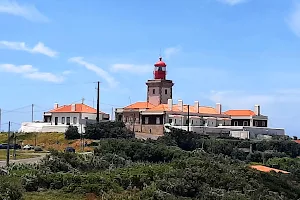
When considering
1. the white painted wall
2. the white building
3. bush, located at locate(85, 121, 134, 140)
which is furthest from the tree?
the white painted wall

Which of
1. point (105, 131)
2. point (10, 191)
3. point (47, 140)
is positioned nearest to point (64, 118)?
point (47, 140)

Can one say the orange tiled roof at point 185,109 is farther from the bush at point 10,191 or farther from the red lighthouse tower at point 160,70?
the bush at point 10,191

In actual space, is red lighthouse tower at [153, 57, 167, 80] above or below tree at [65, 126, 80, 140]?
→ above

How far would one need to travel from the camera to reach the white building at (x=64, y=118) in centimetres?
5959

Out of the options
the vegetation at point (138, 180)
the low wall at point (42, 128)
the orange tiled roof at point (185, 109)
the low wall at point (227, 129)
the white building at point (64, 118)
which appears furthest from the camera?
Answer: the orange tiled roof at point (185, 109)

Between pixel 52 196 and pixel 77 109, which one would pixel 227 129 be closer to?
pixel 77 109

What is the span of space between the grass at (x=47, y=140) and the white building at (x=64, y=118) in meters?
1.59

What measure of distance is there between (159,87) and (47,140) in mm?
17190

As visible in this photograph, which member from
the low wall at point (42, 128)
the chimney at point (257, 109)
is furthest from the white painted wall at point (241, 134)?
the low wall at point (42, 128)

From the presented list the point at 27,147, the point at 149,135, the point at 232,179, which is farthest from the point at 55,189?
the point at 149,135

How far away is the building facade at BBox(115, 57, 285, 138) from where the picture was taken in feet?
197

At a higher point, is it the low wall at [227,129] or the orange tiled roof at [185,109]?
the orange tiled roof at [185,109]

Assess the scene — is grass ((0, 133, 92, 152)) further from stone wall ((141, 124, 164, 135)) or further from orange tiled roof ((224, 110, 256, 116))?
orange tiled roof ((224, 110, 256, 116))

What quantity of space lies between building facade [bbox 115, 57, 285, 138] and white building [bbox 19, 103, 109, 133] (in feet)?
15.0
